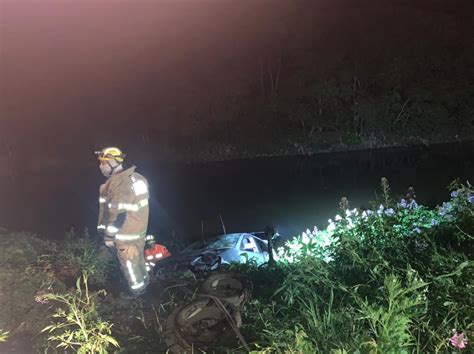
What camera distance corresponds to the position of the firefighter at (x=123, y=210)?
534 centimetres

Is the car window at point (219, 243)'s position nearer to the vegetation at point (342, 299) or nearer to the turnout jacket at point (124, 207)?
the vegetation at point (342, 299)

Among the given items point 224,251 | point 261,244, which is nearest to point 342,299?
point 224,251

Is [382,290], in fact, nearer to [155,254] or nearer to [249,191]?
[155,254]

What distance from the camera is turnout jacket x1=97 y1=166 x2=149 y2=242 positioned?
533 centimetres

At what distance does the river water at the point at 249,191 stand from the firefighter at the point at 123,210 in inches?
376

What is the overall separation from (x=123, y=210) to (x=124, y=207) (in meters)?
0.05

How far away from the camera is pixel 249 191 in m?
26.8

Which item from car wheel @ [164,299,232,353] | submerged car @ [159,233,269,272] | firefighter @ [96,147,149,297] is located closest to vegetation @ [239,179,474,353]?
car wheel @ [164,299,232,353]

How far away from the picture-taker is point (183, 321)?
385 cm

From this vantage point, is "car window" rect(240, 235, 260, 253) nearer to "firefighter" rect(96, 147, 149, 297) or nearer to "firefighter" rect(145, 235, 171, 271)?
"firefighter" rect(145, 235, 171, 271)

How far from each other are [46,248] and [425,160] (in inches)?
1204

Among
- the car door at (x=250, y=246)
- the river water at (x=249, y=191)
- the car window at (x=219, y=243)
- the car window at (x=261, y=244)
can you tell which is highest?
the car window at (x=219, y=243)

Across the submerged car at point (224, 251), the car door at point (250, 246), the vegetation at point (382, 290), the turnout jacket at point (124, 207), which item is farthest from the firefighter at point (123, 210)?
the car door at point (250, 246)

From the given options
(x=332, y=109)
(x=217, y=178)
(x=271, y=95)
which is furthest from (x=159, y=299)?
(x=271, y=95)
